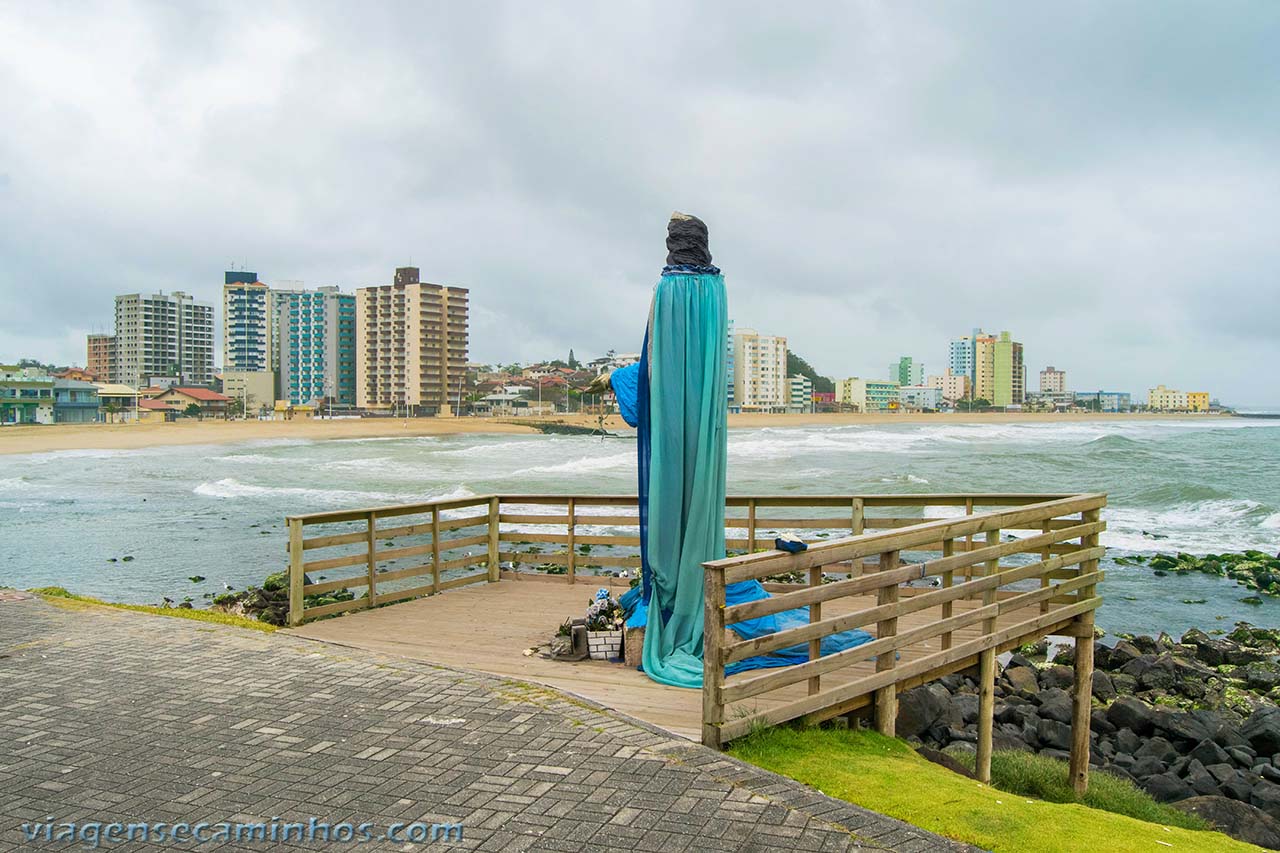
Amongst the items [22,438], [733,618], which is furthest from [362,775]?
[22,438]

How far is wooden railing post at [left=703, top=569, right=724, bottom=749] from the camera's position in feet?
15.6

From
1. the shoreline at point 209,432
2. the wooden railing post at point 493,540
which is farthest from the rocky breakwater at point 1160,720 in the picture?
the shoreline at point 209,432

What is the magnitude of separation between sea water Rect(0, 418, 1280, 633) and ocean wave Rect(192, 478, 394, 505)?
4.2 inches

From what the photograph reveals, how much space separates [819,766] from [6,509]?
99.9ft

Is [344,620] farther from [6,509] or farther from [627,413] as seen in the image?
[6,509]

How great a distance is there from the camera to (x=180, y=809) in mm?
4051

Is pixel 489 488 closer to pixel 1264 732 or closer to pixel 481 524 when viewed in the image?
pixel 481 524

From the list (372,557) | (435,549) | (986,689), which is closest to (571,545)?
(435,549)

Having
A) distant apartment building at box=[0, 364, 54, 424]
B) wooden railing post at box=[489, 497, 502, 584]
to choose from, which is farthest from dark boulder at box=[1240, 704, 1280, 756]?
distant apartment building at box=[0, 364, 54, 424]

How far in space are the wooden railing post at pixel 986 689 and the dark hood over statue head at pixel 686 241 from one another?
2710mm

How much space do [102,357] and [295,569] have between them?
201 metres

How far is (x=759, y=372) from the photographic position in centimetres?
16350

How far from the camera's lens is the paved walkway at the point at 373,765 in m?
3.81

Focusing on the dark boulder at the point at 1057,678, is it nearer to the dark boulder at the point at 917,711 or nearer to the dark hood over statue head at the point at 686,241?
the dark boulder at the point at 917,711
